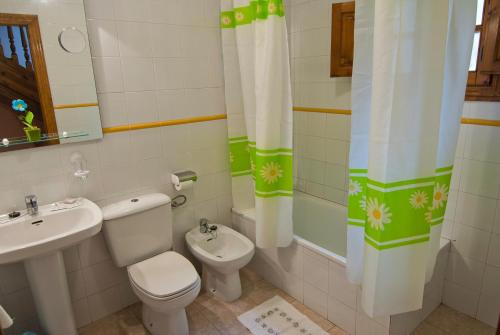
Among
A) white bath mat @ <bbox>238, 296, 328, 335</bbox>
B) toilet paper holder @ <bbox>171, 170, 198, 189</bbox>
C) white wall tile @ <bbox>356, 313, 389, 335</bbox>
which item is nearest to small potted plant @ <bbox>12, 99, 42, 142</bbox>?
toilet paper holder @ <bbox>171, 170, 198, 189</bbox>

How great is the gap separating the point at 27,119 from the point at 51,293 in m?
0.91

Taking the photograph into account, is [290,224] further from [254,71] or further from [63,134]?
[63,134]

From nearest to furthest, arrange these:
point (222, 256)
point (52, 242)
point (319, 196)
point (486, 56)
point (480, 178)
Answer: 1. point (52, 242)
2. point (486, 56)
3. point (480, 178)
4. point (222, 256)
5. point (319, 196)

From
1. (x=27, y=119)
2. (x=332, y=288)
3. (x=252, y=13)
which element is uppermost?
(x=252, y=13)

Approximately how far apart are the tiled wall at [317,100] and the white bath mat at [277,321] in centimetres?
95

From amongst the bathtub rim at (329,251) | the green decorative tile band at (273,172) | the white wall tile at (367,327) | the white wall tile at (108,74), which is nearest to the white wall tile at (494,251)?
the bathtub rim at (329,251)

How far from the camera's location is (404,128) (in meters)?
1.30

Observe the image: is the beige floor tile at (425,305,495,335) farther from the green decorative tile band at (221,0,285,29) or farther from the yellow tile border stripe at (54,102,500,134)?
the green decorative tile band at (221,0,285,29)

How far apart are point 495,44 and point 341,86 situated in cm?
94

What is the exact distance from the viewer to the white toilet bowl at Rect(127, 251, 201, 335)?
1755 mm

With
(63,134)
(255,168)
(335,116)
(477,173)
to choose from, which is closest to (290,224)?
(255,168)

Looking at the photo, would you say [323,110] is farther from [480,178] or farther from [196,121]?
[480,178]

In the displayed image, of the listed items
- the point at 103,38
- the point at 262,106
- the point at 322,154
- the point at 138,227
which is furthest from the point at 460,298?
the point at 103,38

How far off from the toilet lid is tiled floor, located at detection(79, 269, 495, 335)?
41cm
